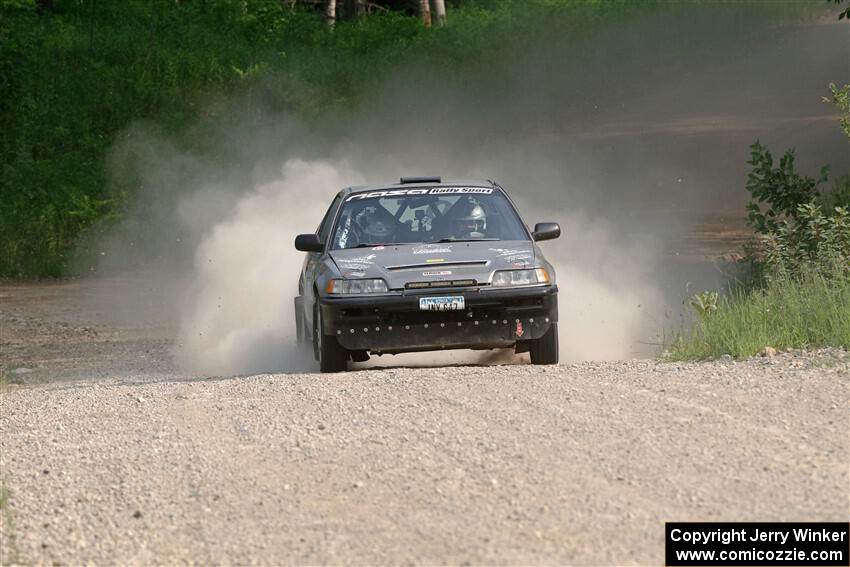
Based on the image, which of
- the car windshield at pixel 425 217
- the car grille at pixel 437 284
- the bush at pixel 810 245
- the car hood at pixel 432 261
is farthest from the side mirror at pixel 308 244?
the bush at pixel 810 245

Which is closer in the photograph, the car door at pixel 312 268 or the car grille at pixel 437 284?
the car grille at pixel 437 284

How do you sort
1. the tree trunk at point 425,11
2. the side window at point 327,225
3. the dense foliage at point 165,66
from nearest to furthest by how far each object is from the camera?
the side window at point 327,225
the dense foliage at point 165,66
the tree trunk at point 425,11

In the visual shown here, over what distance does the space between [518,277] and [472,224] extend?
1160 mm

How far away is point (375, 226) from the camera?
41.1 ft

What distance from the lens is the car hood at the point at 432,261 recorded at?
11414mm

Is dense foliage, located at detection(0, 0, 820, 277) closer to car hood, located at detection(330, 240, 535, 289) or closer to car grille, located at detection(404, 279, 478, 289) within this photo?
car hood, located at detection(330, 240, 535, 289)

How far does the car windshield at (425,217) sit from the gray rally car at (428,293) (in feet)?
0.05

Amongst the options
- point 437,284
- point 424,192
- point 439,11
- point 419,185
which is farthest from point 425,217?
point 439,11

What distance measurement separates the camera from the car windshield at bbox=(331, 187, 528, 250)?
12.4m

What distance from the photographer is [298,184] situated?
20750mm

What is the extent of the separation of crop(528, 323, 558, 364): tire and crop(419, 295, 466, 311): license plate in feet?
2.53

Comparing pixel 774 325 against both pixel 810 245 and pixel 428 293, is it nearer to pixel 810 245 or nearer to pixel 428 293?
pixel 428 293

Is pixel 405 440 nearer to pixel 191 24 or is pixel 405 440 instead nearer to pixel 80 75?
pixel 80 75

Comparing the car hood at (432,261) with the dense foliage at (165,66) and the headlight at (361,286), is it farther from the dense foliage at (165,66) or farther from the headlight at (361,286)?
the dense foliage at (165,66)
